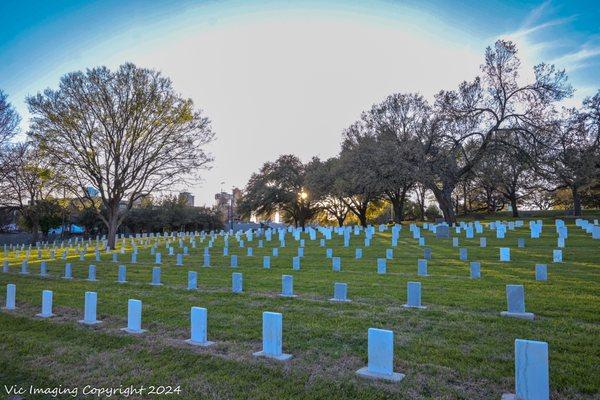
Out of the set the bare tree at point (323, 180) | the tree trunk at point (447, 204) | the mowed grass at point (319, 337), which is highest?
the bare tree at point (323, 180)

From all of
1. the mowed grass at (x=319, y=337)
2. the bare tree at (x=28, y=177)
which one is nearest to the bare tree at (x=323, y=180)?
the bare tree at (x=28, y=177)

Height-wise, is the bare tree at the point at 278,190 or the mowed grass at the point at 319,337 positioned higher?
the bare tree at the point at 278,190

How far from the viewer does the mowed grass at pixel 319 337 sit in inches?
170

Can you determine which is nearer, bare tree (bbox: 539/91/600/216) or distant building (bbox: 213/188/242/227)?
bare tree (bbox: 539/91/600/216)

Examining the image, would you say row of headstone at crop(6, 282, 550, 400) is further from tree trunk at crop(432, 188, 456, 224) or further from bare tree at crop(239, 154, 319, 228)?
bare tree at crop(239, 154, 319, 228)

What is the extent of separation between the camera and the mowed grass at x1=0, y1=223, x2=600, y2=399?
4309 millimetres

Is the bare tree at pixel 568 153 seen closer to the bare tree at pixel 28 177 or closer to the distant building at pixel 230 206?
the bare tree at pixel 28 177

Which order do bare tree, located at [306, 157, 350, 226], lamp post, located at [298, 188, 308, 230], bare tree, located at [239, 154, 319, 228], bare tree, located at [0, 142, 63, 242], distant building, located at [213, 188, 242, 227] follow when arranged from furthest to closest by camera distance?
1. distant building, located at [213, 188, 242, 227]
2. lamp post, located at [298, 188, 308, 230]
3. bare tree, located at [239, 154, 319, 228]
4. bare tree, located at [306, 157, 350, 226]
5. bare tree, located at [0, 142, 63, 242]

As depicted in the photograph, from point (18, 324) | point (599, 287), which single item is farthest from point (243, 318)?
point (599, 287)

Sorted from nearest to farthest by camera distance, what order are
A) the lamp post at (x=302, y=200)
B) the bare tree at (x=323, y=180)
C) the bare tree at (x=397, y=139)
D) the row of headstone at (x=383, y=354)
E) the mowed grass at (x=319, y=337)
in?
the row of headstone at (x=383, y=354) → the mowed grass at (x=319, y=337) → the bare tree at (x=397, y=139) → the bare tree at (x=323, y=180) → the lamp post at (x=302, y=200)

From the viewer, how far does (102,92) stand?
26.2 m

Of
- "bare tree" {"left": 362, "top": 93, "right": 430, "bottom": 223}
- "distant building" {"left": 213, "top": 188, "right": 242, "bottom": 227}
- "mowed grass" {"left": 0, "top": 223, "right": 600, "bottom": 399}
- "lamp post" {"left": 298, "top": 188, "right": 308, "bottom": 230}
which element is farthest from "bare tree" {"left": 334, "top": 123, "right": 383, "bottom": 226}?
"mowed grass" {"left": 0, "top": 223, "right": 600, "bottom": 399}

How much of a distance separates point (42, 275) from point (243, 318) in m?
11.0

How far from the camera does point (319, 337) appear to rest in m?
5.85
